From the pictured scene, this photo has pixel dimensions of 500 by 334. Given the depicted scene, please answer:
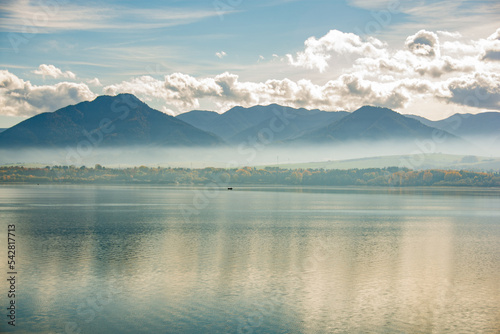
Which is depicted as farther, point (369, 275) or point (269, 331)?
point (369, 275)

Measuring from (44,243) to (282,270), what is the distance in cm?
3556

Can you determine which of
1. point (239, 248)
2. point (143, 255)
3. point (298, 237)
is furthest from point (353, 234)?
point (143, 255)

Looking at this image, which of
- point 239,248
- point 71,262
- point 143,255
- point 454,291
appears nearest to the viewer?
point 454,291

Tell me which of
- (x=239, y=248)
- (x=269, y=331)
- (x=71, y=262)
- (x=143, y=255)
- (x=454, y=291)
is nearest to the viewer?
(x=269, y=331)

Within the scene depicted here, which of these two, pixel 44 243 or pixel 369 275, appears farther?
pixel 44 243

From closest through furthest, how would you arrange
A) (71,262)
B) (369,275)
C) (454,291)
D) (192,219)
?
(454,291) → (369,275) → (71,262) → (192,219)

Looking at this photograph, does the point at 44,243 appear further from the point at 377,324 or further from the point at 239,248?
the point at 377,324

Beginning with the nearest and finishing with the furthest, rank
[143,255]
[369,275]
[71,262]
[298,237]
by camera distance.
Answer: [369,275] → [71,262] → [143,255] → [298,237]

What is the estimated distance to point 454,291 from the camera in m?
42.2

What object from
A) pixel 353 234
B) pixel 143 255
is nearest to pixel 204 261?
pixel 143 255

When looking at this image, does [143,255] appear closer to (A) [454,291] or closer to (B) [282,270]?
(B) [282,270]

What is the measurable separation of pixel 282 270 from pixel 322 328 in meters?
17.4

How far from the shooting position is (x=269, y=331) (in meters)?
31.5

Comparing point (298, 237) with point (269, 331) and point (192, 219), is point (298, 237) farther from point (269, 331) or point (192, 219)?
point (269, 331)
